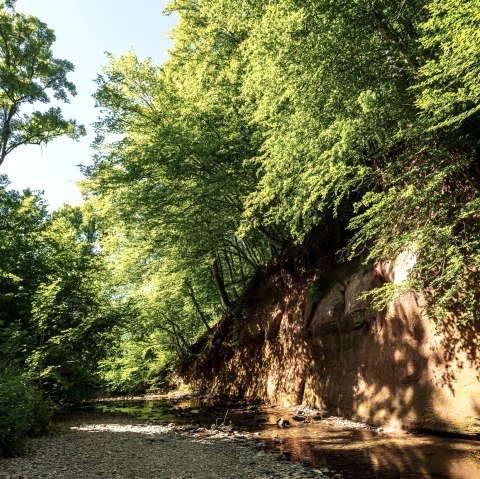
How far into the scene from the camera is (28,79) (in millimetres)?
15773

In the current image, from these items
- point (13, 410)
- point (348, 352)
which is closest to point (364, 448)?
point (348, 352)

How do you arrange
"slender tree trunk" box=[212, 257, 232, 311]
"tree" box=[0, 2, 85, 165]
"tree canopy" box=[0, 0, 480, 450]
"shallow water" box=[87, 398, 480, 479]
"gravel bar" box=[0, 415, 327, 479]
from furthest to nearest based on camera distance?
"slender tree trunk" box=[212, 257, 232, 311], "tree" box=[0, 2, 85, 165], "tree canopy" box=[0, 0, 480, 450], "gravel bar" box=[0, 415, 327, 479], "shallow water" box=[87, 398, 480, 479]

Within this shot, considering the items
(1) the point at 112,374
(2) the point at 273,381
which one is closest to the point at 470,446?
(2) the point at 273,381

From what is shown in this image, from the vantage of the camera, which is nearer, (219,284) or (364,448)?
(364,448)

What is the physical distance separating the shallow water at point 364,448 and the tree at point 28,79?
14.8 metres

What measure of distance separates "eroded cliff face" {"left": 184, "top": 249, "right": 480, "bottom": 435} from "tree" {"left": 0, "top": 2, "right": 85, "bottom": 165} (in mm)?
12492

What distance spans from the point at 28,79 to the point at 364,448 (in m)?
18.6

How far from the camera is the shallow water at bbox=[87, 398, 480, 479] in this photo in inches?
210

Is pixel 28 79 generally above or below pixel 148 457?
above

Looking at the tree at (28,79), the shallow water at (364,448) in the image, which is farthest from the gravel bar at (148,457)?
the tree at (28,79)

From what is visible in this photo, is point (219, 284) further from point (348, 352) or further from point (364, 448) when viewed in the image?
point (364, 448)

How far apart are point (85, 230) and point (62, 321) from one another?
72.8 ft

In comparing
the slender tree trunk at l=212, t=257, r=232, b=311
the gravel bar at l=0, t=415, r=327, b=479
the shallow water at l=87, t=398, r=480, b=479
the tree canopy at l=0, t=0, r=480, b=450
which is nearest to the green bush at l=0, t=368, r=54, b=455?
the gravel bar at l=0, t=415, r=327, b=479

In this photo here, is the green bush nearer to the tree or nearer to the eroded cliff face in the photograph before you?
the eroded cliff face
